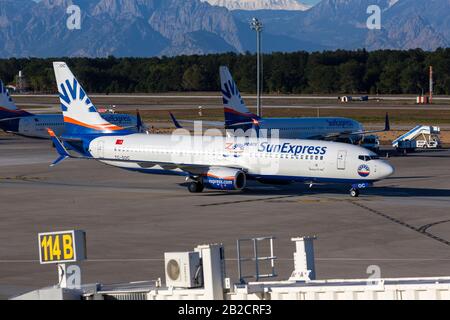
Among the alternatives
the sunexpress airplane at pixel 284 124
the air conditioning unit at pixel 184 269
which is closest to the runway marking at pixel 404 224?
the air conditioning unit at pixel 184 269

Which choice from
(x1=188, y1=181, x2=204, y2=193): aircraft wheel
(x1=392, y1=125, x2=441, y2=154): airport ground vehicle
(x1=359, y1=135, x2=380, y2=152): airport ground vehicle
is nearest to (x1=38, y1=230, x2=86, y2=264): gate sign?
(x1=188, y1=181, x2=204, y2=193): aircraft wheel

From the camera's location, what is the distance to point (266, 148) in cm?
6594

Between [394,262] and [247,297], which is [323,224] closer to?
[394,262]

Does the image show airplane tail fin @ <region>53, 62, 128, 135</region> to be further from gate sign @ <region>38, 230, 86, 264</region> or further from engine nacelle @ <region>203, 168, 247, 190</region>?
gate sign @ <region>38, 230, 86, 264</region>

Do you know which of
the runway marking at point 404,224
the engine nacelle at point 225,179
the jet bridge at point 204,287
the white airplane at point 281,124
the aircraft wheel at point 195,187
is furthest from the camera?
the white airplane at point 281,124

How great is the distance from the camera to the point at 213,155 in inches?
2662

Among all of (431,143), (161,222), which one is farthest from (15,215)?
(431,143)

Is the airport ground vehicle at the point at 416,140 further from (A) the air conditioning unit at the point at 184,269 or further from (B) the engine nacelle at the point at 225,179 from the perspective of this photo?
(A) the air conditioning unit at the point at 184,269

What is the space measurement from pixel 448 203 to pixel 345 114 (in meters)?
103

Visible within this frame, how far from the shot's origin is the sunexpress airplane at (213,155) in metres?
63.5

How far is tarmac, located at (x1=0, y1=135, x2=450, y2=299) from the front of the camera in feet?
135

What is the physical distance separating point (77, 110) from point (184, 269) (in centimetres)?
5364

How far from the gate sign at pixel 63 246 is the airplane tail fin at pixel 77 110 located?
51633 millimetres
